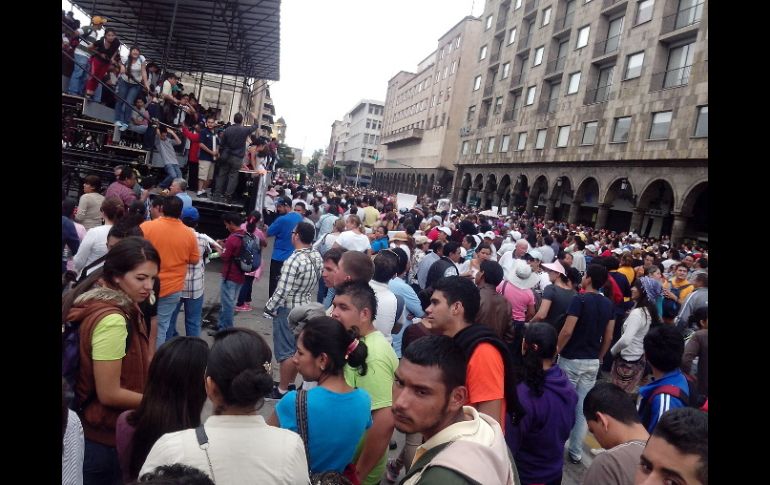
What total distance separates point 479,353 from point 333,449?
3.45 feet

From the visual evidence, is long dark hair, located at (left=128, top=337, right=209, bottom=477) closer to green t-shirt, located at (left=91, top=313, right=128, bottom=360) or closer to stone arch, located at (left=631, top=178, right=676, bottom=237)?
green t-shirt, located at (left=91, top=313, right=128, bottom=360)

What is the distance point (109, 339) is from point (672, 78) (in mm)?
27391

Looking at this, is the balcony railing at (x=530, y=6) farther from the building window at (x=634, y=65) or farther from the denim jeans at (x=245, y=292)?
the denim jeans at (x=245, y=292)

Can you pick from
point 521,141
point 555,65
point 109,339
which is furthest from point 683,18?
point 109,339

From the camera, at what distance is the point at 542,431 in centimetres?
315

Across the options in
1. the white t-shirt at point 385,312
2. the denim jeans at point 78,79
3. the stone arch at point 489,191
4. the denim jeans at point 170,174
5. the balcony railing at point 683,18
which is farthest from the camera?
the stone arch at point 489,191

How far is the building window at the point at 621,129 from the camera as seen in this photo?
25.0m

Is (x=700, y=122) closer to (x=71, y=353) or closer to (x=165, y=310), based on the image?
(x=165, y=310)

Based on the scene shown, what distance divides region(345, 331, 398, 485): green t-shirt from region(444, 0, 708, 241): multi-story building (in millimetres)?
21932

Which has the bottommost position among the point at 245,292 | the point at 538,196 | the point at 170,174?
the point at 245,292

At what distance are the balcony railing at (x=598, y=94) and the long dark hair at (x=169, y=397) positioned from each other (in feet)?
96.3

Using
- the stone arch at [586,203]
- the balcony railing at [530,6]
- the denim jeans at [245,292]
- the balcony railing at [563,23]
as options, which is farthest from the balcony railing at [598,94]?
the denim jeans at [245,292]

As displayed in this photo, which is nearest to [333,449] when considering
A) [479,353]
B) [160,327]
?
[479,353]

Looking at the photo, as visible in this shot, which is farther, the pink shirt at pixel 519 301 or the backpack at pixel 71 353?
the pink shirt at pixel 519 301
